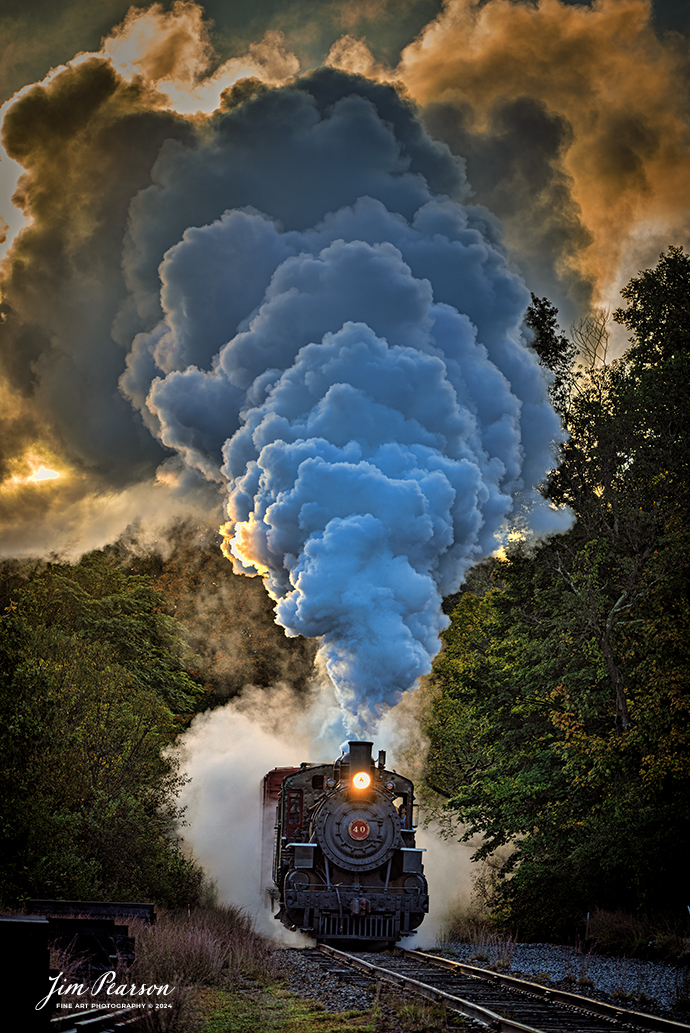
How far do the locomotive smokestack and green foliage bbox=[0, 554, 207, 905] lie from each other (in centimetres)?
534

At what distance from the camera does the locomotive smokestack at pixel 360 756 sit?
14.4 metres

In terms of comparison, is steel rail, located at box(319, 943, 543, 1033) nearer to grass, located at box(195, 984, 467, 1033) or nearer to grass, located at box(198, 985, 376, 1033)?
grass, located at box(195, 984, 467, 1033)

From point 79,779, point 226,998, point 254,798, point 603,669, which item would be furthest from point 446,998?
point 254,798

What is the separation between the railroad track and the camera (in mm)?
7957

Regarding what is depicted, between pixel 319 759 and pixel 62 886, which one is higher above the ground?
pixel 319 759

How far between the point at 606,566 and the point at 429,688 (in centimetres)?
1248

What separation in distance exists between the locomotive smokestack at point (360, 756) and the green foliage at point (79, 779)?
534 centimetres

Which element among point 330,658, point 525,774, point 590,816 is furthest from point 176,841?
point 590,816

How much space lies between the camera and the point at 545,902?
18453mm

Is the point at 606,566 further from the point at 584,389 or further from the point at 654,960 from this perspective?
the point at 654,960

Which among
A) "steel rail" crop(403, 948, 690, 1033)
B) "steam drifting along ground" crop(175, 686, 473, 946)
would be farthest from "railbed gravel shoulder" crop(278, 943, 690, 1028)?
"steam drifting along ground" crop(175, 686, 473, 946)

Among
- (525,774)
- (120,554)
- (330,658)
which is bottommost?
(525,774)
